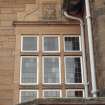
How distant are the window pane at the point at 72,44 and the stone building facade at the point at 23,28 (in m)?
0.17

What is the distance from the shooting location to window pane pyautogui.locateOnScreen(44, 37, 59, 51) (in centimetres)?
1163

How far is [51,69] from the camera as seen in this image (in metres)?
11.3

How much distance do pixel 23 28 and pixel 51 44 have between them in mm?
1047

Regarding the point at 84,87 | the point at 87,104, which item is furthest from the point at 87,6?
the point at 87,104

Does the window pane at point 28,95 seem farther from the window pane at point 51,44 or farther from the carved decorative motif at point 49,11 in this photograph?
the carved decorative motif at point 49,11

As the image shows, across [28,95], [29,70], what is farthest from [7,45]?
[28,95]

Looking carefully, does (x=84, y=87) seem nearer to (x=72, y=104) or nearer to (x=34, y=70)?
(x=34, y=70)

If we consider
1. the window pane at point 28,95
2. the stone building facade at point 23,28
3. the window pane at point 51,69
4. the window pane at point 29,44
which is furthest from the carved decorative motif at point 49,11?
the window pane at point 28,95

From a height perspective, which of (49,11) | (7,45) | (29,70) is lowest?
(29,70)

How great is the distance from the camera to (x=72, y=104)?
25.4ft

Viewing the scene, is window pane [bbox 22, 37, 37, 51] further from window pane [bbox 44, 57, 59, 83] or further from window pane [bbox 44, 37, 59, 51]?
window pane [bbox 44, 57, 59, 83]

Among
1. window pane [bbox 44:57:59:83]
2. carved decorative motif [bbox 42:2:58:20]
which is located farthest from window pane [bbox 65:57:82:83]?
carved decorative motif [bbox 42:2:58:20]

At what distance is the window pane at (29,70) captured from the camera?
11100 mm

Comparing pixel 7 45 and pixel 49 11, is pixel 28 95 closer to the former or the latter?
pixel 7 45
